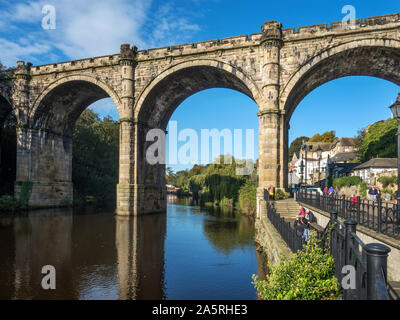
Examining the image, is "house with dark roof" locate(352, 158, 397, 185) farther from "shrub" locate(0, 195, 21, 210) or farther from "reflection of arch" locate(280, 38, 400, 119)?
"shrub" locate(0, 195, 21, 210)

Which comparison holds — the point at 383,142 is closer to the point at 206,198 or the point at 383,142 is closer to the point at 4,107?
the point at 206,198

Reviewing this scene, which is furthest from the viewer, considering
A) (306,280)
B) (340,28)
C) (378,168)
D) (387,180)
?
(378,168)

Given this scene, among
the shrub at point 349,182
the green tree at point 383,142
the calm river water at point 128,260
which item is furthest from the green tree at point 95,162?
the green tree at point 383,142

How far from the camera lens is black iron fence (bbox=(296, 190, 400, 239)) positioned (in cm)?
667

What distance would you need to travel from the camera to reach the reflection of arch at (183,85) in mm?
18359

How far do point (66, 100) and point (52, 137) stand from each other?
3878 mm

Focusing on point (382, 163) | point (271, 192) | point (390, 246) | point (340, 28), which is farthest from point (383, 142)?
point (390, 246)

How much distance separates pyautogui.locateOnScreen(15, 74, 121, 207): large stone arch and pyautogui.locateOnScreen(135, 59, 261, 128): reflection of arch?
4.29 metres

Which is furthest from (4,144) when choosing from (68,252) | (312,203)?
(312,203)

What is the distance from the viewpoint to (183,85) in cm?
2142

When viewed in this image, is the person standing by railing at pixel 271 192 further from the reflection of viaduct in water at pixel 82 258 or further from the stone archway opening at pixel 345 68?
the reflection of viaduct in water at pixel 82 258

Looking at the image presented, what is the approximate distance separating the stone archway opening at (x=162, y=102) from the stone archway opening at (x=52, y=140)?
168 inches

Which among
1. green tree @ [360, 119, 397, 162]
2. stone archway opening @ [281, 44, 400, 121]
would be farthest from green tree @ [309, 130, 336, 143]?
stone archway opening @ [281, 44, 400, 121]

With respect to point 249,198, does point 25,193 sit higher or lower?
higher
